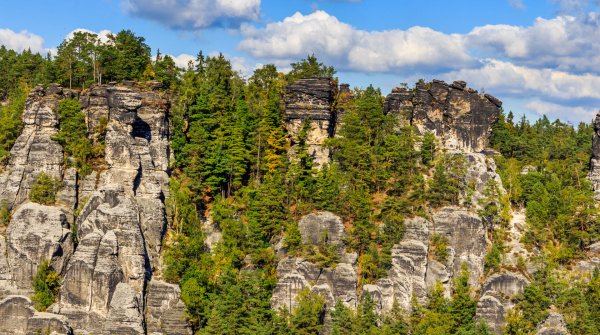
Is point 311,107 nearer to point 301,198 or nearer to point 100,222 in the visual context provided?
point 301,198

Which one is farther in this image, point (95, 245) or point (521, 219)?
point (521, 219)

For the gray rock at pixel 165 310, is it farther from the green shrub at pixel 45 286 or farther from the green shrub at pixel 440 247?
the green shrub at pixel 440 247

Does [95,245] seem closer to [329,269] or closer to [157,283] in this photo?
[157,283]

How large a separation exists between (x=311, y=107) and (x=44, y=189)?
2510 cm

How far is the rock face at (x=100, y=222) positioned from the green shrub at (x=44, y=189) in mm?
522

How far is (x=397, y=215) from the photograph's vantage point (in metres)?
70.0

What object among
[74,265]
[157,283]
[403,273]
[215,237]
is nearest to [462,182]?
[403,273]

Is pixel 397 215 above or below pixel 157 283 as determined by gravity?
above

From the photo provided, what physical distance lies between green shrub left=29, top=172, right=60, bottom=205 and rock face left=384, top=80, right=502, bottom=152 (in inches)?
1261

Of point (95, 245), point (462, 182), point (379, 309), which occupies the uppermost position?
point (462, 182)

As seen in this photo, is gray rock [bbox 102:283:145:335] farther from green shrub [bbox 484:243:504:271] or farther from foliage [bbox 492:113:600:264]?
foliage [bbox 492:113:600:264]

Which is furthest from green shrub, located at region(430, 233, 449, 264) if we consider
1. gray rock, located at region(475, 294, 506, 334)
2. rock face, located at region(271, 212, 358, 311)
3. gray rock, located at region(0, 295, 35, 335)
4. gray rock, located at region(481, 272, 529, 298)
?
gray rock, located at region(0, 295, 35, 335)

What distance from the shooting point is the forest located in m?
65.6

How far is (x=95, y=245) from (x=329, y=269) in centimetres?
1842
